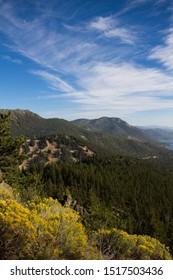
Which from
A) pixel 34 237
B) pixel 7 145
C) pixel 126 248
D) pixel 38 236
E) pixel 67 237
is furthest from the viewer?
pixel 7 145

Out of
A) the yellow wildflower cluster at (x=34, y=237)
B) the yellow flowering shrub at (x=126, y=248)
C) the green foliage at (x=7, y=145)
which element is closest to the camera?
the yellow wildflower cluster at (x=34, y=237)

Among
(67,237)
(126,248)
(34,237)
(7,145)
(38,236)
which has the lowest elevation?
(126,248)

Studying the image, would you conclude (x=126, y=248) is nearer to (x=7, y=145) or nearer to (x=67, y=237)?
(x=67, y=237)

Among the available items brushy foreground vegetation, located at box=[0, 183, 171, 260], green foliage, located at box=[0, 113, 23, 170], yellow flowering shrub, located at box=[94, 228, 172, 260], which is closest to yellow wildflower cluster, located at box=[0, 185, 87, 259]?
brushy foreground vegetation, located at box=[0, 183, 171, 260]

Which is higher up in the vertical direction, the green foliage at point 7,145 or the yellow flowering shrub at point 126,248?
the green foliage at point 7,145

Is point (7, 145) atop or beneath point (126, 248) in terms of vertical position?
atop

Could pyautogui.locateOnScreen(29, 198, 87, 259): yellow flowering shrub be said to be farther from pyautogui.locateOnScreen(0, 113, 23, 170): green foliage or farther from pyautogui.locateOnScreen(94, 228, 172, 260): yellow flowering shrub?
pyautogui.locateOnScreen(0, 113, 23, 170): green foliage

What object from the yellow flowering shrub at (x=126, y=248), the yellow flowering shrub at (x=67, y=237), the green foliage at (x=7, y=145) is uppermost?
the green foliage at (x=7, y=145)

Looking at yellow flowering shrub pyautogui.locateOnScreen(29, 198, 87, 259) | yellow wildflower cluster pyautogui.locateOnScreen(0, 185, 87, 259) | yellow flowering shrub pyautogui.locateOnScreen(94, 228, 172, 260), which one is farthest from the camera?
yellow flowering shrub pyautogui.locateOnScreen(94, 228, 172, 260)

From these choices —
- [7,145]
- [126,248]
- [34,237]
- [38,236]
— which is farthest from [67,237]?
[7,145]

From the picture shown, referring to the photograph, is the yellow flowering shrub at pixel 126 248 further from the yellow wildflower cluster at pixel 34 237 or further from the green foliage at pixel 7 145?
the green foliage at pixel 7 145

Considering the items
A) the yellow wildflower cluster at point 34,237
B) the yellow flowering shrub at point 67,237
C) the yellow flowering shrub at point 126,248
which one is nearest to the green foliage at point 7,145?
the yellow flowering shrub at point 126,248

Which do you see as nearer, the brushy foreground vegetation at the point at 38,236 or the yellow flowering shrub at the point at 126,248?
the brushy foreground vegetation at the point at 38,236
